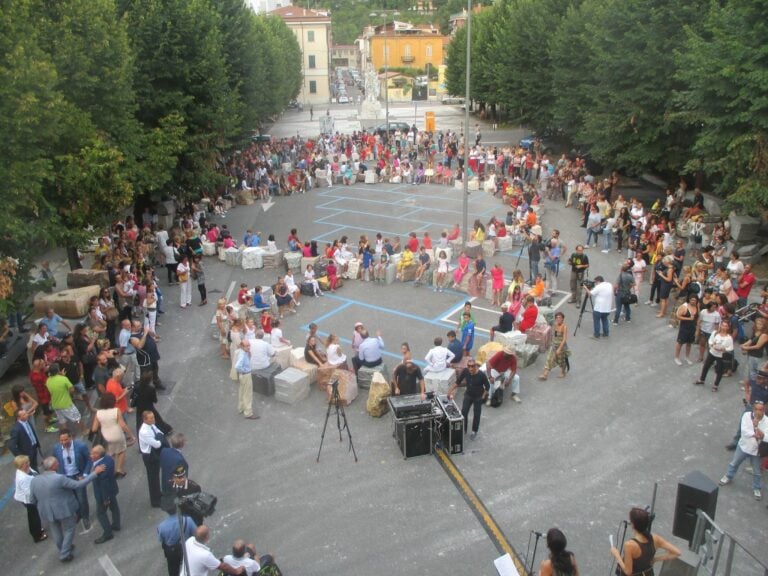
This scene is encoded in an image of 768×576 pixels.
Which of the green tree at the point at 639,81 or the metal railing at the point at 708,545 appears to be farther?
the green tree at the point at 639,81

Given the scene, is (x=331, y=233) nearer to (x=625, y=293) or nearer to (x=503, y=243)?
(x=503, y=243)

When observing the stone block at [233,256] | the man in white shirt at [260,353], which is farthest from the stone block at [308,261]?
the man in white shirt at [260,353]

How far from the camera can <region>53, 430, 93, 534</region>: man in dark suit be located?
8.73 m

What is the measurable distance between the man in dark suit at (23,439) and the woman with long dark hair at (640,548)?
8.19 metres

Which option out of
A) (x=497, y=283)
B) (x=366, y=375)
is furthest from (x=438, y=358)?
(x=497, y=283)

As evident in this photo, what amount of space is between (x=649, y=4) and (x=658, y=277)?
13.2 m

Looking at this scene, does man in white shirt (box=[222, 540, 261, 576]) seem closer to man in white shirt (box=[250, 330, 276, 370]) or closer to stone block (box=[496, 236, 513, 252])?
man in white shirt (box=[250, 330, 276, 370])

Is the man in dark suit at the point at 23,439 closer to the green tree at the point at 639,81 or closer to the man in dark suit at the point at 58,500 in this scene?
the man in dark suit at the point at 58,500

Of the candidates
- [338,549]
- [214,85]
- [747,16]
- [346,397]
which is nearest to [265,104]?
[214,85]

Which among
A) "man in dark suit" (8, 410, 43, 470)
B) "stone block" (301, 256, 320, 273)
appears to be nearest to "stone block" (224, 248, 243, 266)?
"stone block" (301, 256, 320, 273)

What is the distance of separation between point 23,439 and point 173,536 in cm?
361

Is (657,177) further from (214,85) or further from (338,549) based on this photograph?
(338,549)

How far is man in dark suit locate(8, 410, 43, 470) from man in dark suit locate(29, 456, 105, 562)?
1.34 metres

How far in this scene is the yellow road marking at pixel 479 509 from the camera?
8.52 metres
